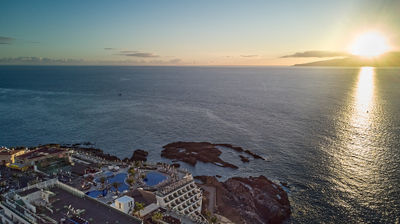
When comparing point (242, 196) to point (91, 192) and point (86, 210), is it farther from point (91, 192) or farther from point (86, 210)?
point (86, 210)

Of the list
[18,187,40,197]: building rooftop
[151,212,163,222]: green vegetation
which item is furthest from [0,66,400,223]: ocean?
[18,187,40,197]: building rooftop

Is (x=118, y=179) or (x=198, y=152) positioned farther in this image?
(x=198, y=152)

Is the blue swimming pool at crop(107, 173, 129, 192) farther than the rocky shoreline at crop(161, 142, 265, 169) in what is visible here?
No

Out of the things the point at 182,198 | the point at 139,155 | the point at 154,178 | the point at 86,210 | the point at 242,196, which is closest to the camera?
the point at 86,210

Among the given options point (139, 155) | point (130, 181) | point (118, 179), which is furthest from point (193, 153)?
point (130, 181)

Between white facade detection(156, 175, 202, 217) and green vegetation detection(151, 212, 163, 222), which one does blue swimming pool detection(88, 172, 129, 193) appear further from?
green vegetation detection(151, 212, 163, 222)
